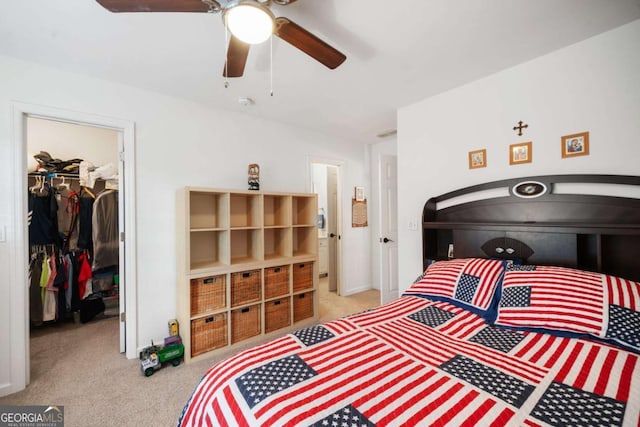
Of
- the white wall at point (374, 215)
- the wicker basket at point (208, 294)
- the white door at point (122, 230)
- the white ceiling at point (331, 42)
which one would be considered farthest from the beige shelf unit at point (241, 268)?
the white wall at point (374, 215)

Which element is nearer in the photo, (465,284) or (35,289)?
(465,284)

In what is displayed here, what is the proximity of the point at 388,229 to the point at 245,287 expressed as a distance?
1.80 m

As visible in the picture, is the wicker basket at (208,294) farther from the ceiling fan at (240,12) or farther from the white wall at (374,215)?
the white wall at (374,215)

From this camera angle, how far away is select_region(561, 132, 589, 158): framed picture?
183 cm

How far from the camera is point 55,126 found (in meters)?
3.26

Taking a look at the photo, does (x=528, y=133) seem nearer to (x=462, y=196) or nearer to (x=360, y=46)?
(x=462, y=196)

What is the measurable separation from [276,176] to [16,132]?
2.18 metres

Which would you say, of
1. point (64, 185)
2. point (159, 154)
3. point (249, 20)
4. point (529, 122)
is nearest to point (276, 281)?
point (159, 154)

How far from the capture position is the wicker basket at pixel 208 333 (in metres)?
2.36

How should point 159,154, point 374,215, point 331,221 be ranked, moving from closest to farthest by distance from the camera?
point 159,154 → point 374,215 → point 331,221

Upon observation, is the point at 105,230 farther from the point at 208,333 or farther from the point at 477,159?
the point at 477,159

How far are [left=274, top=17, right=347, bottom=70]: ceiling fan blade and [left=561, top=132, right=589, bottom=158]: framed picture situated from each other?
67.9 inches

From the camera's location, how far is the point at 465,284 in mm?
1798

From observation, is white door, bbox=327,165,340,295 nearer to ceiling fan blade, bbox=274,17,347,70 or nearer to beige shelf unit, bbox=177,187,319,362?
beige shelf unit, bbox=177,187,319,362
